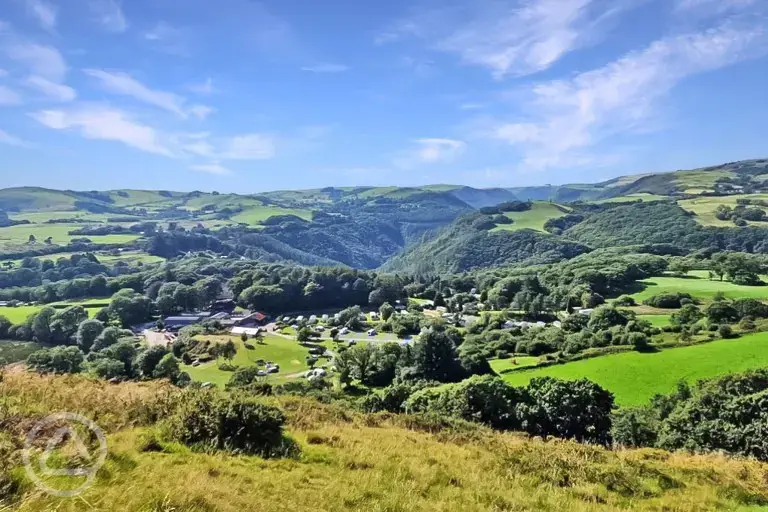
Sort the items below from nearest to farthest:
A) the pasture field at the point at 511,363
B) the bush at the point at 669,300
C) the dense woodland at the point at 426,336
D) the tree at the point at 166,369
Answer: the dense woodland at the point at 426,336
the tree at the point at 166,369
the pasture field at the point at 511,363
the bush at the point at 669,300

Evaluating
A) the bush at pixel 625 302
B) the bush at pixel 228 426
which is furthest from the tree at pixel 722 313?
the bush at pixel 228 426

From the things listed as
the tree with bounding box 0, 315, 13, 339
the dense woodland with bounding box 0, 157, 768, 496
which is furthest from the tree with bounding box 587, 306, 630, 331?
the tree with bounding box 0, 315, 13, 339

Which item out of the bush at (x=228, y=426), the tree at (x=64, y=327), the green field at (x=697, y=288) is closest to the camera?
the bush at (x=228, y=426)

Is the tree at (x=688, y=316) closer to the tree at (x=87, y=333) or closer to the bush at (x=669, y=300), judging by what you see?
the bush at (x=669, y=300)

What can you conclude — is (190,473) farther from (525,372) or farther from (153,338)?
(153,338)

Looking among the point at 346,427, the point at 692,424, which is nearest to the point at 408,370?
the point at 692,424

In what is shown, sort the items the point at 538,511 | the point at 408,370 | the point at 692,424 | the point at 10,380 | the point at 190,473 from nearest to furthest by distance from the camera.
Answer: the point at 190,473 < the point at 538,511 < the point at 10,380 < the point at 692,424 < the point at 408,370

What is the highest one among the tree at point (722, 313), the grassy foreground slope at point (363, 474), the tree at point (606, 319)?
the grassy foreground slope at point (363, 474)
